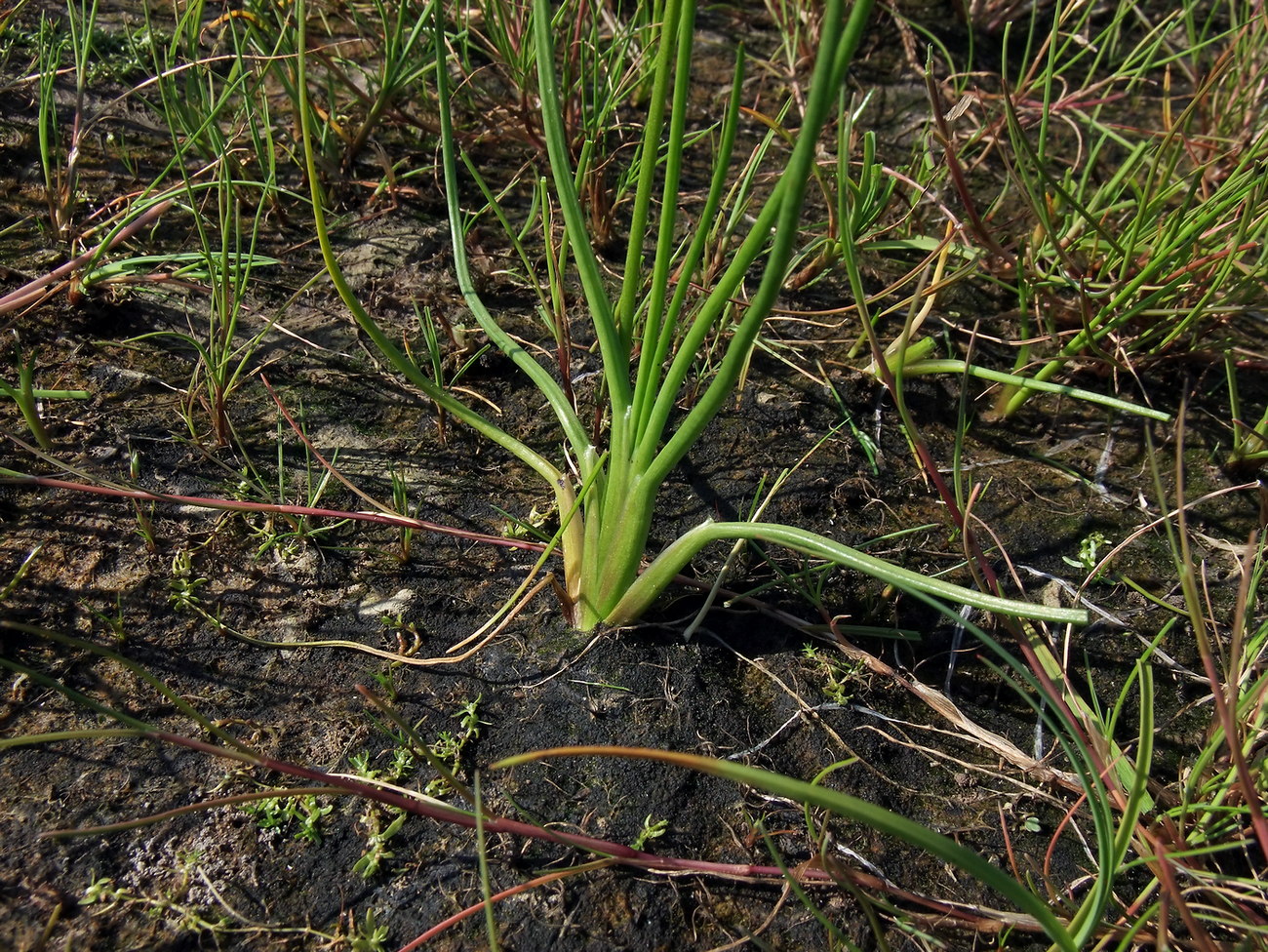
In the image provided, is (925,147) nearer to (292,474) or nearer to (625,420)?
(625,420)

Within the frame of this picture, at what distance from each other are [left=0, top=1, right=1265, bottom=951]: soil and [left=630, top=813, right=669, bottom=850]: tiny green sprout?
0.01 m

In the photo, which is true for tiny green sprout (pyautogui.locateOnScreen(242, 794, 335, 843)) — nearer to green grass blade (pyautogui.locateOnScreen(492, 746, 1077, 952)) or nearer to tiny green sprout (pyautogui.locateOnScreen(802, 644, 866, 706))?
green grass blade (pyautogui.locateOnScreen(492, 746, 1077, 952))

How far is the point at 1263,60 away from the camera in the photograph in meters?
1.75

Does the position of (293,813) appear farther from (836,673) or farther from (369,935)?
(836,673)

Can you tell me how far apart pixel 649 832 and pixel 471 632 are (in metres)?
0.33

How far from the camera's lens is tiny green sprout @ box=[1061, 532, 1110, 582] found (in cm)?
125

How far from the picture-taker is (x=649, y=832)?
3.06ft

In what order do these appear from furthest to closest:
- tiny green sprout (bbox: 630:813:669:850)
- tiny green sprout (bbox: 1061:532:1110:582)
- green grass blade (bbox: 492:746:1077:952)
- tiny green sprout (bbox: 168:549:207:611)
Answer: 1. tiny green sprout (bbox: 1061:532:1110:582)
2. tiny green sprout (bbox: 168:549:207:611)
3. tiny green sprout (bbox: 630:813:669:850)
4. green grass blade (bbox: 492:746:1077:952)

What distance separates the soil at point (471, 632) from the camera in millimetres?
886

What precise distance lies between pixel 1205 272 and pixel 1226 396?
0.87ft

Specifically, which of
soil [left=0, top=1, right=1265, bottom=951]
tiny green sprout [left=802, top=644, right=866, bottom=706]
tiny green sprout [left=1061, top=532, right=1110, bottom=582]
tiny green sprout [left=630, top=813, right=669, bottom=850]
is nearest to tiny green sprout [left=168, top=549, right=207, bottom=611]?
soil [left=0, top=1, right=1265, bottom=951]

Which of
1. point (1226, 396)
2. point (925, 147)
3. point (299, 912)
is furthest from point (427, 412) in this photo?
point (1226, 396)

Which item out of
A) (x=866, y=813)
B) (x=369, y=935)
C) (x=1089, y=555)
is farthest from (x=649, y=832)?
(x=1089, y=555)

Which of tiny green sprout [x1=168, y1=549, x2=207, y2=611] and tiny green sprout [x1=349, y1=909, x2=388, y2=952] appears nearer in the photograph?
tiny green sprout [x1=349, y1=909, x2=388, y2=952]
